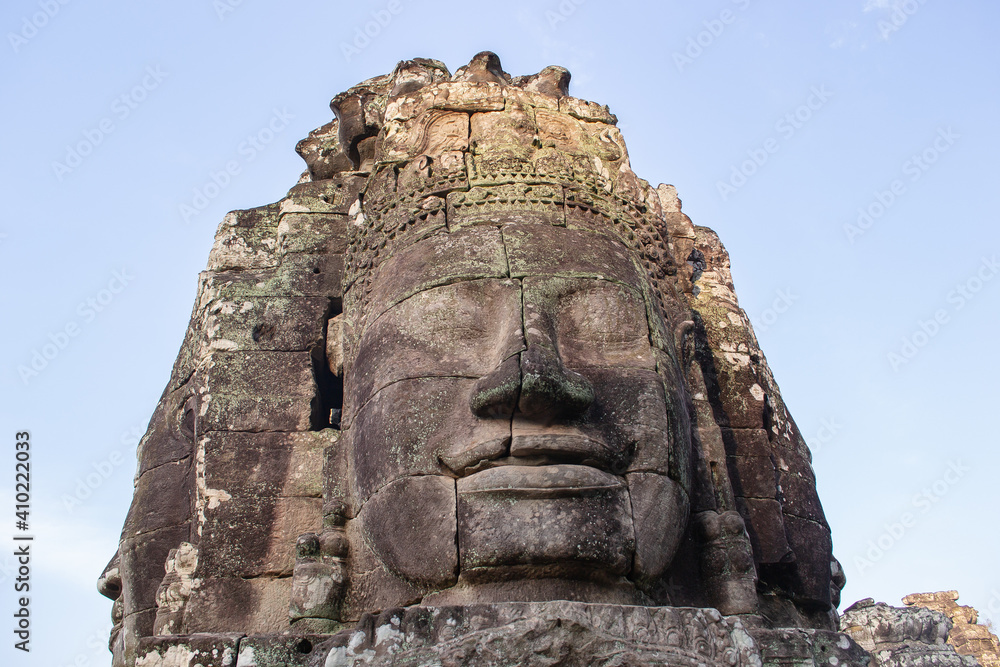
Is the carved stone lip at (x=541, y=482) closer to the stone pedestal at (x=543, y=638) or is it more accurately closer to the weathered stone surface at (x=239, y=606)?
the stone pedestal at (x=543, y=638)

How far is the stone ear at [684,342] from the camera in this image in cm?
483

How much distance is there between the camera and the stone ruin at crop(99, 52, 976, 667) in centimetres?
354

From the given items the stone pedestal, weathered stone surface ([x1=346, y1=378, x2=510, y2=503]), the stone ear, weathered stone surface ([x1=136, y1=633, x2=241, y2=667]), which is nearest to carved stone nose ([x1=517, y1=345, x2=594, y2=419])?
weathered stone surface ([x1=346, y1=378, x2=510, y2=503])

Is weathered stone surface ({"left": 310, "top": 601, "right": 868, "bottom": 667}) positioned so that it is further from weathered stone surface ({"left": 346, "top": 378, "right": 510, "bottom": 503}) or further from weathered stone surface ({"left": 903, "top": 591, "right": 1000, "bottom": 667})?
weathered stone surface ({"left": 903, "top": 591, "right": 1000, "bottom": 667})

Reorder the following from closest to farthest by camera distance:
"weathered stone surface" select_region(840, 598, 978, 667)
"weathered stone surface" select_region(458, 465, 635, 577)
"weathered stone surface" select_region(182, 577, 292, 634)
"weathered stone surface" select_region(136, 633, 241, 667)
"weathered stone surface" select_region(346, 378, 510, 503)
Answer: "weathered stone surface" select_region(458, 465, 635, 577)
"weathered stone surface" select_region(136, 633, 241, 667)
"weathered stone surface" select_region(346, 378, 510, 503)
"weathered stone surface" select_region(182, 577, 292, 634)
"weathered stone surface" select_region(840, 598, 978, 667)

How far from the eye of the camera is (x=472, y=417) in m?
3.91

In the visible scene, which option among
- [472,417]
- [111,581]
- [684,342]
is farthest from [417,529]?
[111,581]

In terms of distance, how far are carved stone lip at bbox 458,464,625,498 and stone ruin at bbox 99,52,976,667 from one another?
11 millimetres

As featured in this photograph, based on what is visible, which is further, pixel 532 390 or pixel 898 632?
pixel 898 632

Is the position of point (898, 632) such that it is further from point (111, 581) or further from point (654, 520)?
point (111, 581)

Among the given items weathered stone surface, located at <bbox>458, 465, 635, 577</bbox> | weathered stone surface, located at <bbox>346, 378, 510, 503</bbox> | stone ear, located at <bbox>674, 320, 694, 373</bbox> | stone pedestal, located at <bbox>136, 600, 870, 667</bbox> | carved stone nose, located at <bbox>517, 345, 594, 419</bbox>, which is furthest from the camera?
stone ear, located at <bbox>674, 320, 694, 373</bbox>

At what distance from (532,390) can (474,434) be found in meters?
0.34

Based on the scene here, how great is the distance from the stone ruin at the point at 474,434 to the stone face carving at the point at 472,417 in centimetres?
1

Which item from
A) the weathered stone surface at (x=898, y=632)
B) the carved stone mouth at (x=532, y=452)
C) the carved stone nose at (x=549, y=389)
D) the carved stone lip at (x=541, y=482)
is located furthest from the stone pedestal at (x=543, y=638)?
the weathered stone surface at (x=898, y=632)
